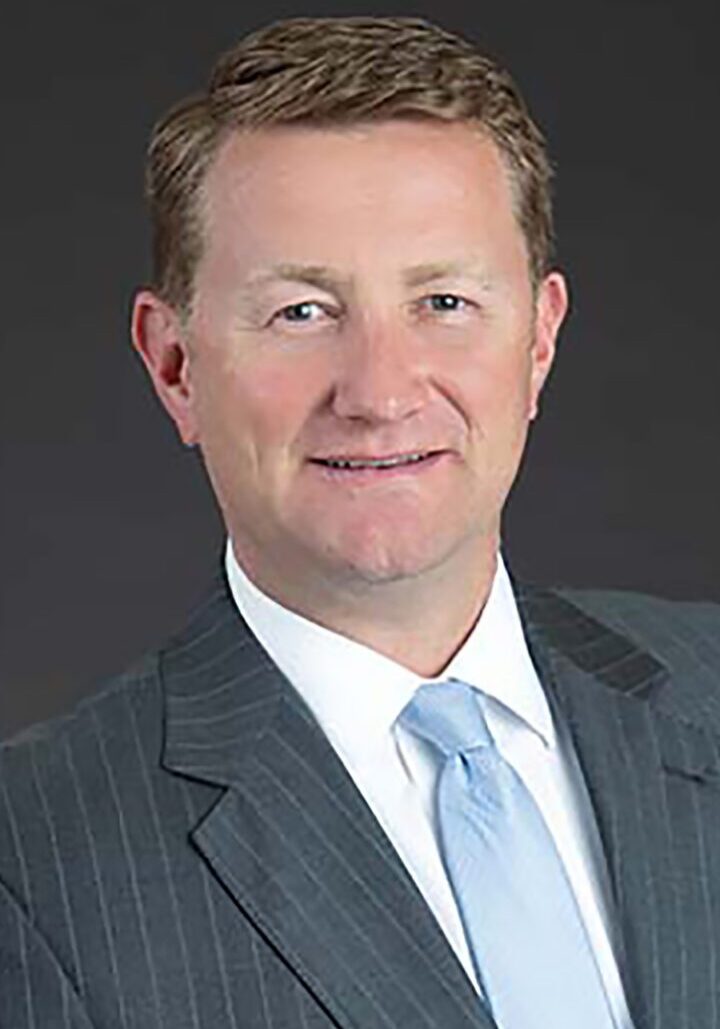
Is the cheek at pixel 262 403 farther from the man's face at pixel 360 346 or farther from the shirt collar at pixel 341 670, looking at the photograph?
the shirt collar at pixel 341 670

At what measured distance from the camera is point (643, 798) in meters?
2.13

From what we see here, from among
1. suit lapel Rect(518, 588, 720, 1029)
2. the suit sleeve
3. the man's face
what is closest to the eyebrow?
the man's face

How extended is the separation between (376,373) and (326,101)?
0.17 metres

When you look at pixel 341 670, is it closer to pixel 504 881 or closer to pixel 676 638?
pixel 504 881

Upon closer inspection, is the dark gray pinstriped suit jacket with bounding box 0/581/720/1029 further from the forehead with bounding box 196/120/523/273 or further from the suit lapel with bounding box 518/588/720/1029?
the forehead with bounding box 196/120/523/273

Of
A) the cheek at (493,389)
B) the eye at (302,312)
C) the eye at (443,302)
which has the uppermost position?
the eye at (302,312)

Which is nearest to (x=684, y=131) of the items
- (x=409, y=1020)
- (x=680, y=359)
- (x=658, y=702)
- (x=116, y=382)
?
(x=680, y=359)

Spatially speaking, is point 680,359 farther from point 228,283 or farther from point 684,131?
point 228,283

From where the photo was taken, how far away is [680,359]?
3.64m


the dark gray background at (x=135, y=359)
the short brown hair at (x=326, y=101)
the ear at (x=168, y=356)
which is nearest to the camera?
the short brown hair at (x=326, y=101)

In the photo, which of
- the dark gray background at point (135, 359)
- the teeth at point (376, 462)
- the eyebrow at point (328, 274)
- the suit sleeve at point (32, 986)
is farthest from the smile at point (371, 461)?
the dark gray background at point (135, 359)

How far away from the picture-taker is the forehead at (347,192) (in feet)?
6.56

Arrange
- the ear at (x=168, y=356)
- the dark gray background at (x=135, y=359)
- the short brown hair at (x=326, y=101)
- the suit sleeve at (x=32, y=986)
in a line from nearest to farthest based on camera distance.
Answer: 1. the suit sleeve at (x=32, y=986)
2. the short brown hair at (x=326, y=101)
3. the ear at (x=168, y=356)
4. the dark gray background at (x=135, y=359)

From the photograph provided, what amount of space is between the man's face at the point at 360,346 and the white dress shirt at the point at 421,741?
2.1 inches
